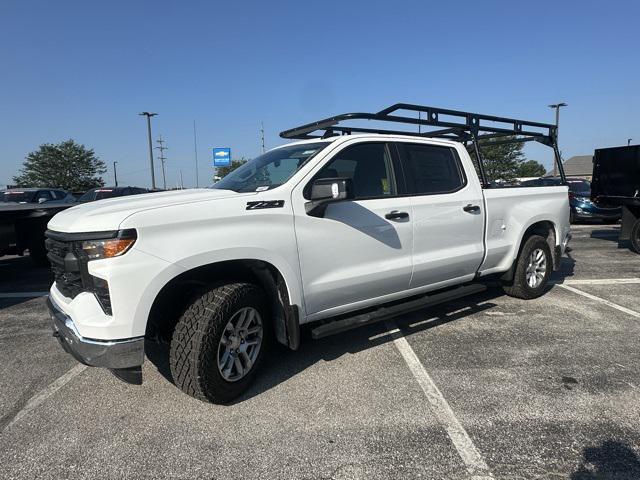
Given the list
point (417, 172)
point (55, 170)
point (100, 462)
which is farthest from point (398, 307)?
point (55, 170)

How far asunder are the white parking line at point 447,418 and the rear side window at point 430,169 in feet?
4.98

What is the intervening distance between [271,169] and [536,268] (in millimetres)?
3792

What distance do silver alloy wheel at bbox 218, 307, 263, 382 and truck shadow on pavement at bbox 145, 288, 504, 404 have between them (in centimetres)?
24

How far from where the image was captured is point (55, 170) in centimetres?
4825

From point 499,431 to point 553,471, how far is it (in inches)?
15.9

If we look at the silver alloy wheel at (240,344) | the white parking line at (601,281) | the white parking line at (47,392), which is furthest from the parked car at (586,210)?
the white parking line at (47,392)

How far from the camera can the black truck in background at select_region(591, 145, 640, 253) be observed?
9141 mm

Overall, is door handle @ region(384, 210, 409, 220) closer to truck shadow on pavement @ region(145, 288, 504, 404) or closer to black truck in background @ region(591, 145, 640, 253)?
truck shadow on pavement @ region(145, 288, 504, 404)

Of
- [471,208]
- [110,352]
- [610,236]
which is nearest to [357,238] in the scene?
[471,208]

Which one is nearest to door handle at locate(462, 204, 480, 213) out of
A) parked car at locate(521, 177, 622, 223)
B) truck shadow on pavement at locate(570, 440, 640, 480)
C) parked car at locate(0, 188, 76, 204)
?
truck shadow on pavement at locate(570, 440, 640, 480)

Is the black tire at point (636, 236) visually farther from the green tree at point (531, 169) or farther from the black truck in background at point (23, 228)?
the green tree at point (531, 169)

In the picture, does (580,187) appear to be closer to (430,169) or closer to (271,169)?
(430,169)

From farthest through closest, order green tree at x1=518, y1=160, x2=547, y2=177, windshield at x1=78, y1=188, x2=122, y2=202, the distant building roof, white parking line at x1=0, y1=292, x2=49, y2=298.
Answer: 1. the distant building roof
2. green tree at x1=518, y1=160, x2=547, y2=177
3. windshield at x1=78, y1=188, x2=122, y2=202
4. white parking line at x1=0, y1=292, x2=49, y2=298

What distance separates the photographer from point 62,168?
48469 mm
